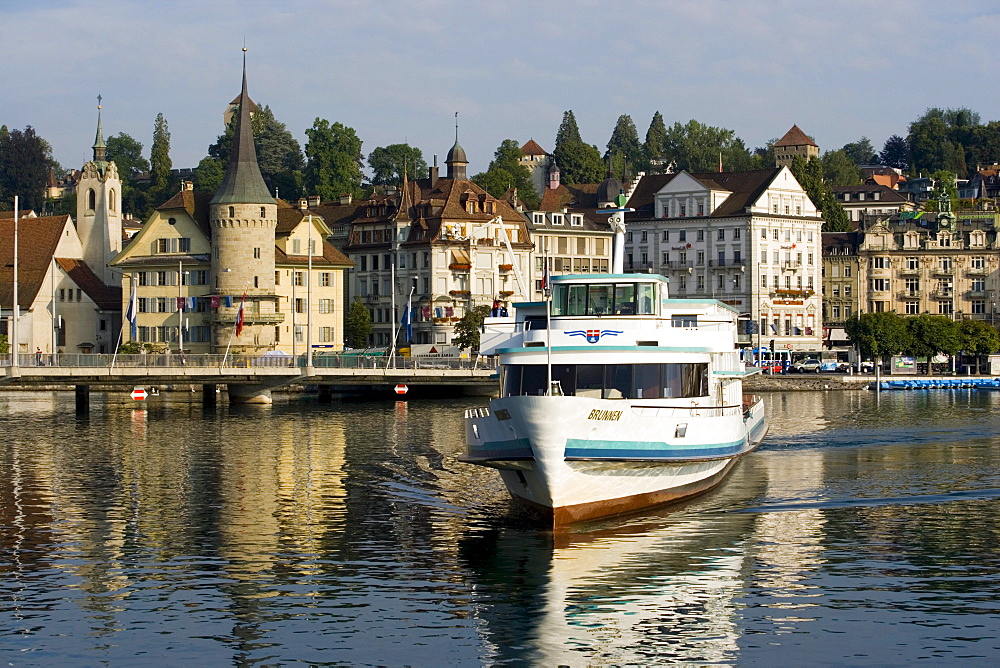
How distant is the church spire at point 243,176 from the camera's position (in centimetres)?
13025

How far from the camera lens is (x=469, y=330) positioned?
135m

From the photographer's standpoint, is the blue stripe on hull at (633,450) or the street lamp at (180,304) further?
the street lamp at (180,304)

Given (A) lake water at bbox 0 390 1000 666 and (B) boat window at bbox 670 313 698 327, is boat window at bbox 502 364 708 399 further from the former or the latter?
(B) boat window at bbox 670 313 698 327

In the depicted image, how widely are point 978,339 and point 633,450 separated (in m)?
121

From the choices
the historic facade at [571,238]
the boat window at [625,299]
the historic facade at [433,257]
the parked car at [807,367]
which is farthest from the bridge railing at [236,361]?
the boat window at [625,299]

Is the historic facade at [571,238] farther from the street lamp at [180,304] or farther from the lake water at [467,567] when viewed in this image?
the lake water at [467,567]

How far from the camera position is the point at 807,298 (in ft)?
543

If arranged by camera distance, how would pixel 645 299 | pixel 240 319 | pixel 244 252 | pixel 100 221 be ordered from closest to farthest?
pixel 645 299 < pixel 240 319 < pixel 244 252 < pixel 100 221

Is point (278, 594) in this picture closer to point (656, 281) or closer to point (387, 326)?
point (656, 281)

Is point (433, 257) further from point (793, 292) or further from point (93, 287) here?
point (793, 292)

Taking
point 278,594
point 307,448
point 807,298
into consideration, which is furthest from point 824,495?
point 807,298

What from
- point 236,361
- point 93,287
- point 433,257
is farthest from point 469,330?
point 93,287

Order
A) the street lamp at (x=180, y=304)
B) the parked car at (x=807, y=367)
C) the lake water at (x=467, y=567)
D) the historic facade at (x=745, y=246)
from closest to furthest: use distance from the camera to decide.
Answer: the lake water at (x=467, y=567) < the street lamp at (x=180, y=304) < the parked car at (x=807, y=367) < the historic facade at (x=745, y=246)

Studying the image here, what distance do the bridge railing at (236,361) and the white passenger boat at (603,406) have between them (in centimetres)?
4965
